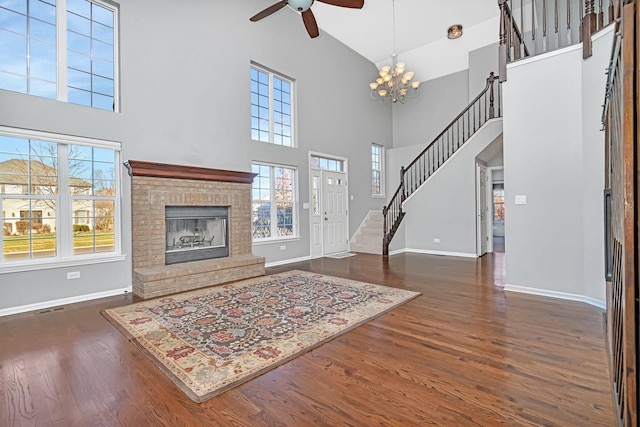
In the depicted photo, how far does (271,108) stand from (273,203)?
6.63 feet

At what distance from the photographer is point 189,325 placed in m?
3.10

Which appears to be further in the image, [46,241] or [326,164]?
[326,164]

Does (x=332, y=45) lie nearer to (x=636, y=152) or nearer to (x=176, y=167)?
(x=176, y=167)

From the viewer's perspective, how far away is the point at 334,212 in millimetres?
7812

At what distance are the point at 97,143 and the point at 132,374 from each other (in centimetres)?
338

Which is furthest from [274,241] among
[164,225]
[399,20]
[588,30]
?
[399,20]

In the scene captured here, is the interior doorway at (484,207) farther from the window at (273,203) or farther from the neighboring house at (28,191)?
the neighboring house at (28,191)

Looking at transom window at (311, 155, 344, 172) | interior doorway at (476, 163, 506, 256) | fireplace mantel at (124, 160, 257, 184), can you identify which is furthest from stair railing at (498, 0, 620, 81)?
fireplace mantel at (124, 160, 257, 184)

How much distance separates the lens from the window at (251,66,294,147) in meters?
6.36

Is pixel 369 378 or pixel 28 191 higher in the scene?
pixel 28 191

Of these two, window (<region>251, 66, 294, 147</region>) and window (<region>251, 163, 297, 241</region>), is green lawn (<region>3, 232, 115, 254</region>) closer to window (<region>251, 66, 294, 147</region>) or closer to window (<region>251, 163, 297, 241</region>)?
window (<region>251, 163, 297, 241</region>)

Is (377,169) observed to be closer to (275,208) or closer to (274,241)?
(275,208)

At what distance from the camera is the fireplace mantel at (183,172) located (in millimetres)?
4430

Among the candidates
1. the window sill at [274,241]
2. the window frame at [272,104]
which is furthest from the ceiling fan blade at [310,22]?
the window sill at [274,241]
